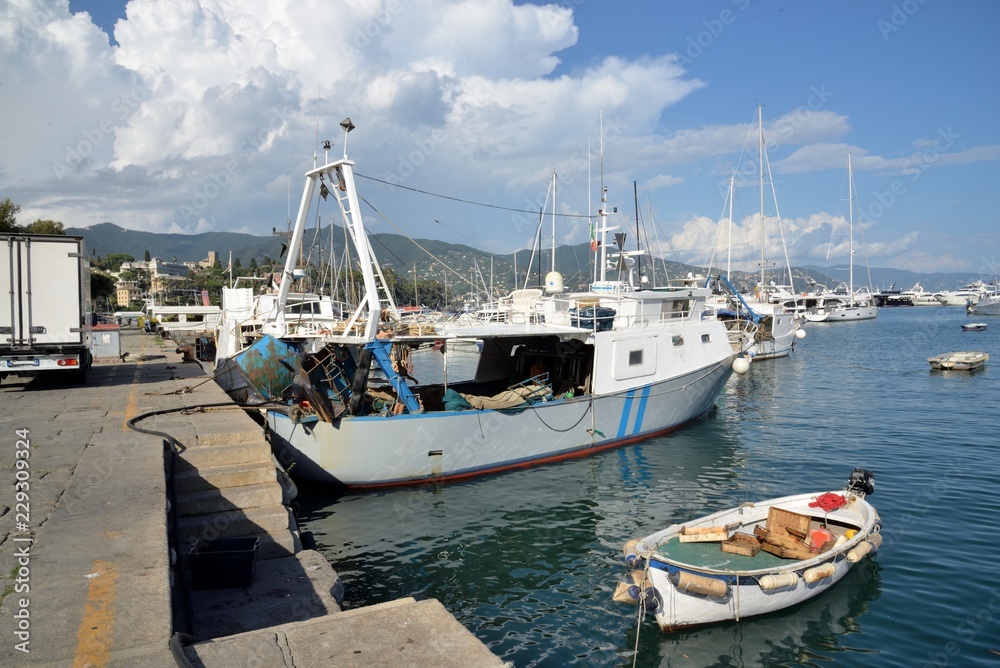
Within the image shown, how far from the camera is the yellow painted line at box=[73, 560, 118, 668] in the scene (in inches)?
150

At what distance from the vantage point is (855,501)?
33.8 feet

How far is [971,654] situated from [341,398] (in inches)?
429

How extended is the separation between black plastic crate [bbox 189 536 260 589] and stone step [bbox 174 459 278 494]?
2.23 meters

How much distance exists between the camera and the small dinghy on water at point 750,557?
769 cm

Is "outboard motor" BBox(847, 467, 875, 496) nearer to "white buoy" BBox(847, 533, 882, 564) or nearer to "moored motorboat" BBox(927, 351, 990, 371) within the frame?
"white buoy" BBox(847, 533, 882, 564)

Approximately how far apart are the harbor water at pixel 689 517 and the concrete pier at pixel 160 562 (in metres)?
2.11

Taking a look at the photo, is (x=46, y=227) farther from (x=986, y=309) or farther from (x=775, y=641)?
(x=986, y=309)

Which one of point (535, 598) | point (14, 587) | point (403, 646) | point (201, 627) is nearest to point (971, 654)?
point (535, 598)

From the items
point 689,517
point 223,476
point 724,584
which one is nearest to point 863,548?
point 724,584

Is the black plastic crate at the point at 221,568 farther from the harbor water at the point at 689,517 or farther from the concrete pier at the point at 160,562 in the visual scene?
the harbor water at the point at 689,517

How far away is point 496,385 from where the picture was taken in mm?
18984

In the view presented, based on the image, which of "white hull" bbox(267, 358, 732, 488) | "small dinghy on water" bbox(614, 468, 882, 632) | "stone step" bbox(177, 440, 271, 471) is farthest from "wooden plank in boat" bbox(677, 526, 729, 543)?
"stone step" bbox(177, 440, 271, 471)

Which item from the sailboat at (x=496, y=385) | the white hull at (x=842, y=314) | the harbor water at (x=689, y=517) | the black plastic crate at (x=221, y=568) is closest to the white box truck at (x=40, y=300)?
the sailboat at (x=496, y=385)

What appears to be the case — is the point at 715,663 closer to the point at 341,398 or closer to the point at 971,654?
the point at 971,654
